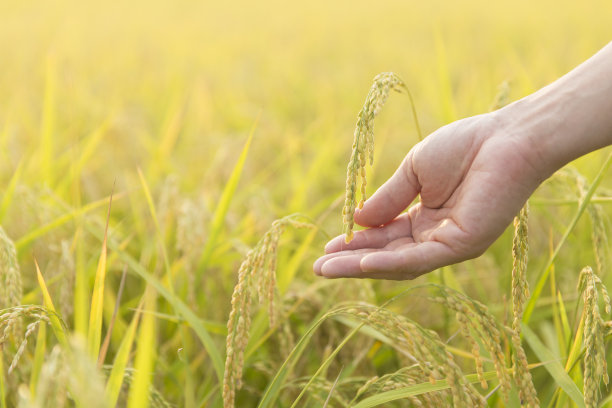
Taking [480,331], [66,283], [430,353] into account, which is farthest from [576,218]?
[66,283]

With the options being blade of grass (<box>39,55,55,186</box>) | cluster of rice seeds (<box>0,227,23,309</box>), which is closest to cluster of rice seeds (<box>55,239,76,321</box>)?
cluster of rice seeds (<box>0,227,23,309</box>)

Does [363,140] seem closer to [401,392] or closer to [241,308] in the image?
[241,308]

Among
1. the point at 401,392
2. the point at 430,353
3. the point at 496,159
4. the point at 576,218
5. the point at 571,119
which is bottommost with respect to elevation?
the point at 401,392

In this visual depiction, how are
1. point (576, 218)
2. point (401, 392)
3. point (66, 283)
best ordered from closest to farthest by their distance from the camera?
point (401, 392), point (576, 218), point (66, 283)

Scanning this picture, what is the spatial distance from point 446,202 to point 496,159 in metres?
0.24

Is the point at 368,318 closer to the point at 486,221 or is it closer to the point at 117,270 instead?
the point at 486,221

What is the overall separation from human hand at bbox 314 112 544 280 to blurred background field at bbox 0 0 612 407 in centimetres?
26

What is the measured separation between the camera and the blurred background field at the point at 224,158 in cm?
187

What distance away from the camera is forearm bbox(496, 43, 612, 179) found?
1390mm

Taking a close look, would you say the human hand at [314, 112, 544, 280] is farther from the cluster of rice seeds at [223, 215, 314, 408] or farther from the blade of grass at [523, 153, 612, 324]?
the cluster of rice seeds at [223, 215, 314, 408]

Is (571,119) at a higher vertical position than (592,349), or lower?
higher

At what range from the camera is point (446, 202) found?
1.61 meters

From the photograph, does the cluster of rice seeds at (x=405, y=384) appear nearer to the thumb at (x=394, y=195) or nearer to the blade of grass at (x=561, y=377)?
the blade of grass at (x=561, y=377)

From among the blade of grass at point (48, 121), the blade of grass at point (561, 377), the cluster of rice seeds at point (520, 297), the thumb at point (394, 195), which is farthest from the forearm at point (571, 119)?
the blade of grass at point (48, 121)
